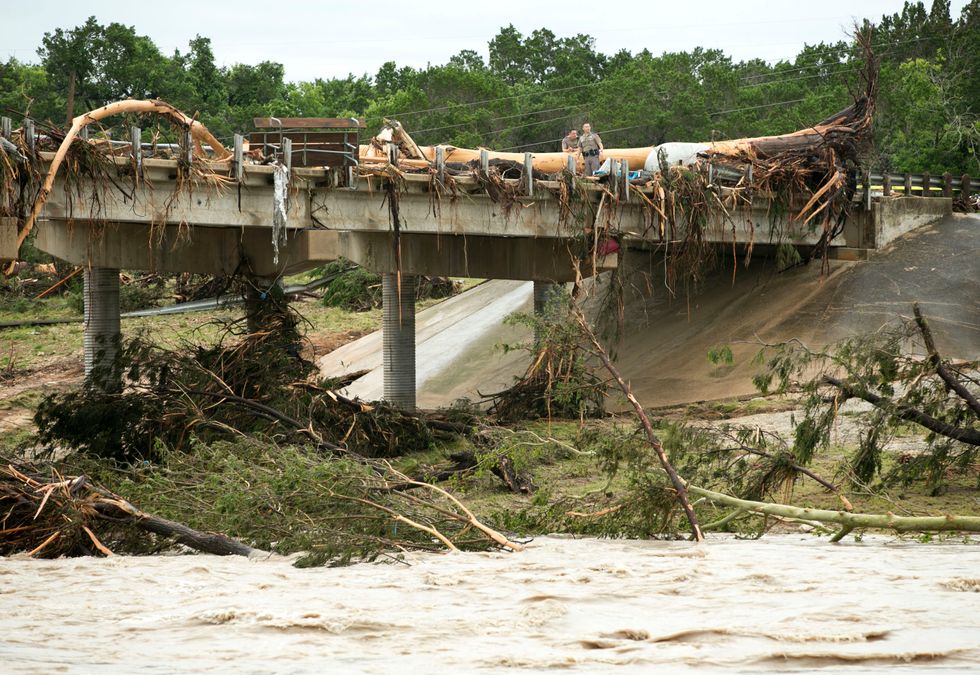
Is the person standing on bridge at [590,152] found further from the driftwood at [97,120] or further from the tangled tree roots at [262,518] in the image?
the tangled tree roots at [262,518]

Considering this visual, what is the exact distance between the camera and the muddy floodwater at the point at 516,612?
22.6ft

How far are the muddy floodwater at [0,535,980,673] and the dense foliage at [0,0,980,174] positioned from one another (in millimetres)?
36755

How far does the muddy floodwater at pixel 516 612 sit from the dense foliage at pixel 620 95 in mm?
36755

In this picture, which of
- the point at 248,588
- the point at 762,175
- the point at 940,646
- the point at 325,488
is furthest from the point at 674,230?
the point at 940,646

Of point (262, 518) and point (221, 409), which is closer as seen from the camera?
point (262, 518)

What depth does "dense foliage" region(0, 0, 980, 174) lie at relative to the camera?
51.9 meters

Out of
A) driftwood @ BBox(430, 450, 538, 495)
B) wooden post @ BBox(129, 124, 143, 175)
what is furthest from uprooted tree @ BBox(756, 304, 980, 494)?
wooden post @ BBox(129, 124, 143, 175)

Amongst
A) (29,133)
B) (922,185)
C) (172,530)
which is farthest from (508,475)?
(922,185)

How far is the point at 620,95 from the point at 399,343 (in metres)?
37.5

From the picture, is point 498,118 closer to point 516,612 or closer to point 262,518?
point 262,518

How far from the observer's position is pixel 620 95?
199 feet

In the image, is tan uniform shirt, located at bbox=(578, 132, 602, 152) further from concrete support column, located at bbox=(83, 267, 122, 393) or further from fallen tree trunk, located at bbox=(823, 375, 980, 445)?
fallen tree trunk, located at bbox=(823, 375, 980, 445)

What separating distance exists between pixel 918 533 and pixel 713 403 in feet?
38.9

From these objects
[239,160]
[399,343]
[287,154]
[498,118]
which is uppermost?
[498,118]
